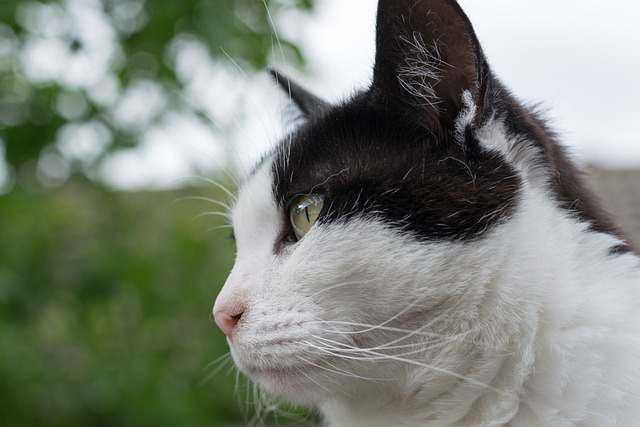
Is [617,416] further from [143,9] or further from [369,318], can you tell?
[143,9]

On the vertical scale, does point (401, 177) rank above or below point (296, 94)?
below

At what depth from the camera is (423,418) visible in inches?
42.1

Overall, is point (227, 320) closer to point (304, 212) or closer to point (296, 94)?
point (304, 212)

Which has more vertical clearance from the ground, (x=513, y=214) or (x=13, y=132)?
(x=13, y=132)

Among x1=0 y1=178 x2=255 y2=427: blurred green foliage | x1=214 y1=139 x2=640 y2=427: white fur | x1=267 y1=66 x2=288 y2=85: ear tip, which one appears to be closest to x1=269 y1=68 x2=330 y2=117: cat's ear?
x1=267 y1=66 x2=288 y2=85: ear tip

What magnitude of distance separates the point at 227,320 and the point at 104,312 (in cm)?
136

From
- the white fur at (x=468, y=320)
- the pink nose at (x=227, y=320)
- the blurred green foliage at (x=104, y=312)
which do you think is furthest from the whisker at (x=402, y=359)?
the blurred green foliage at (x=104, y=312)

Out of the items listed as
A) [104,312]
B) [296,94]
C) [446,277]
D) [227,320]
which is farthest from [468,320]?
[104,312]

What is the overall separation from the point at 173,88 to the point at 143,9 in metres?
0.22

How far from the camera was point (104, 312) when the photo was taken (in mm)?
2277

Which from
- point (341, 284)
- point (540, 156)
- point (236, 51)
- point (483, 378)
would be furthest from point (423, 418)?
point (236, 51)

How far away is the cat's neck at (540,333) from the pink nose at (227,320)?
24cm

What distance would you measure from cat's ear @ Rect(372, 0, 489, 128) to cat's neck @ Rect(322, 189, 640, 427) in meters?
0.16

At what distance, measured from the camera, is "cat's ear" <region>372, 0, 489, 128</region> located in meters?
0.95
